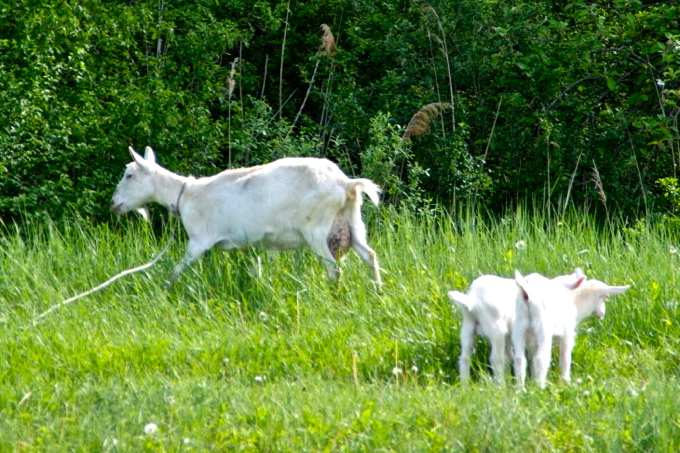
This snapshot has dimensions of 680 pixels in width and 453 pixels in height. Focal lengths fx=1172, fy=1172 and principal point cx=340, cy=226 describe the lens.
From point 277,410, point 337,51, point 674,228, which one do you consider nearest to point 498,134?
point 337,51

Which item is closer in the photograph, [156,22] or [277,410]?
[277,410]

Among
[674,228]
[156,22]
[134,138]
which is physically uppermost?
[156,22]

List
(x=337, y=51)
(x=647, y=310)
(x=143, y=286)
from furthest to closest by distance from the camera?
(x=337, y=51) < (x=143, y=286) < (x=647, y=310)

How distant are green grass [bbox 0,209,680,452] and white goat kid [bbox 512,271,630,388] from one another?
17cm

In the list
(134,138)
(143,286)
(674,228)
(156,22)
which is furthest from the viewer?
→ (156,22)

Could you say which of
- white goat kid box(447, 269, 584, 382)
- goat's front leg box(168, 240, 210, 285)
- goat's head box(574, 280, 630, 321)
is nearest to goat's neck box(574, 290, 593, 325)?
goat's head box(574, 280, 630, 321)

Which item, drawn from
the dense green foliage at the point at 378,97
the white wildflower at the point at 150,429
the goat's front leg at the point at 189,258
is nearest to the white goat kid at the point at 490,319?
the white wildflower at the point at 150,429

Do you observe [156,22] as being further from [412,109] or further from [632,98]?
[632,98]

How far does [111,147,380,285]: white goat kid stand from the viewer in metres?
8.70

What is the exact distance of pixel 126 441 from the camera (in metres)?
5.78

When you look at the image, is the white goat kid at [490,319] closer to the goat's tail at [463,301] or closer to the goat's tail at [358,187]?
the goat's tail at [463,301]

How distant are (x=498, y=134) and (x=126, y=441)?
27.7ft

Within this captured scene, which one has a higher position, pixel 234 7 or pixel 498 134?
pixel 234 7

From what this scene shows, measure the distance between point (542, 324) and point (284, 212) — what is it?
2782mm
